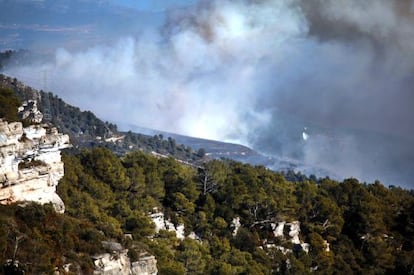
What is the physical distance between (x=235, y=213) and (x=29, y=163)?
1215 centimetres

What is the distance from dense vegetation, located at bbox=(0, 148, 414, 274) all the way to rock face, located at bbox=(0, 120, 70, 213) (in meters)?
1.53

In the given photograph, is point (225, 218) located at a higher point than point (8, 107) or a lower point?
lower

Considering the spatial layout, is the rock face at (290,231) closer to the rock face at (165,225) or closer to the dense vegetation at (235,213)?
the dense vegetation at (235,213)

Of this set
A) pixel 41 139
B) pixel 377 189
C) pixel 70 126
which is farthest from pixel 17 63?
pixel 41 139

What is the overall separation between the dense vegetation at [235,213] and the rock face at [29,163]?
1526 mm

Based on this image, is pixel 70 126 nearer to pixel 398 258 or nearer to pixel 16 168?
pixel 398 258

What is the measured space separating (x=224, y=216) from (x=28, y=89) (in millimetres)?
36542

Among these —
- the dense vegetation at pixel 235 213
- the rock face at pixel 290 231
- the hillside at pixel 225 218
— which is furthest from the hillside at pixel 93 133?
the rock face at pixel 290 231

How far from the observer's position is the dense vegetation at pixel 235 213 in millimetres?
19375

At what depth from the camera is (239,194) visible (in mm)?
25203


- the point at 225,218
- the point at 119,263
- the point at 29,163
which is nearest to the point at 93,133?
the point at 225,218

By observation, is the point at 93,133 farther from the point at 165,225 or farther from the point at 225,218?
the point at 165,225

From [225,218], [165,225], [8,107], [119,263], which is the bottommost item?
[165,225]

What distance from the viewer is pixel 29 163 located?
1455cm
